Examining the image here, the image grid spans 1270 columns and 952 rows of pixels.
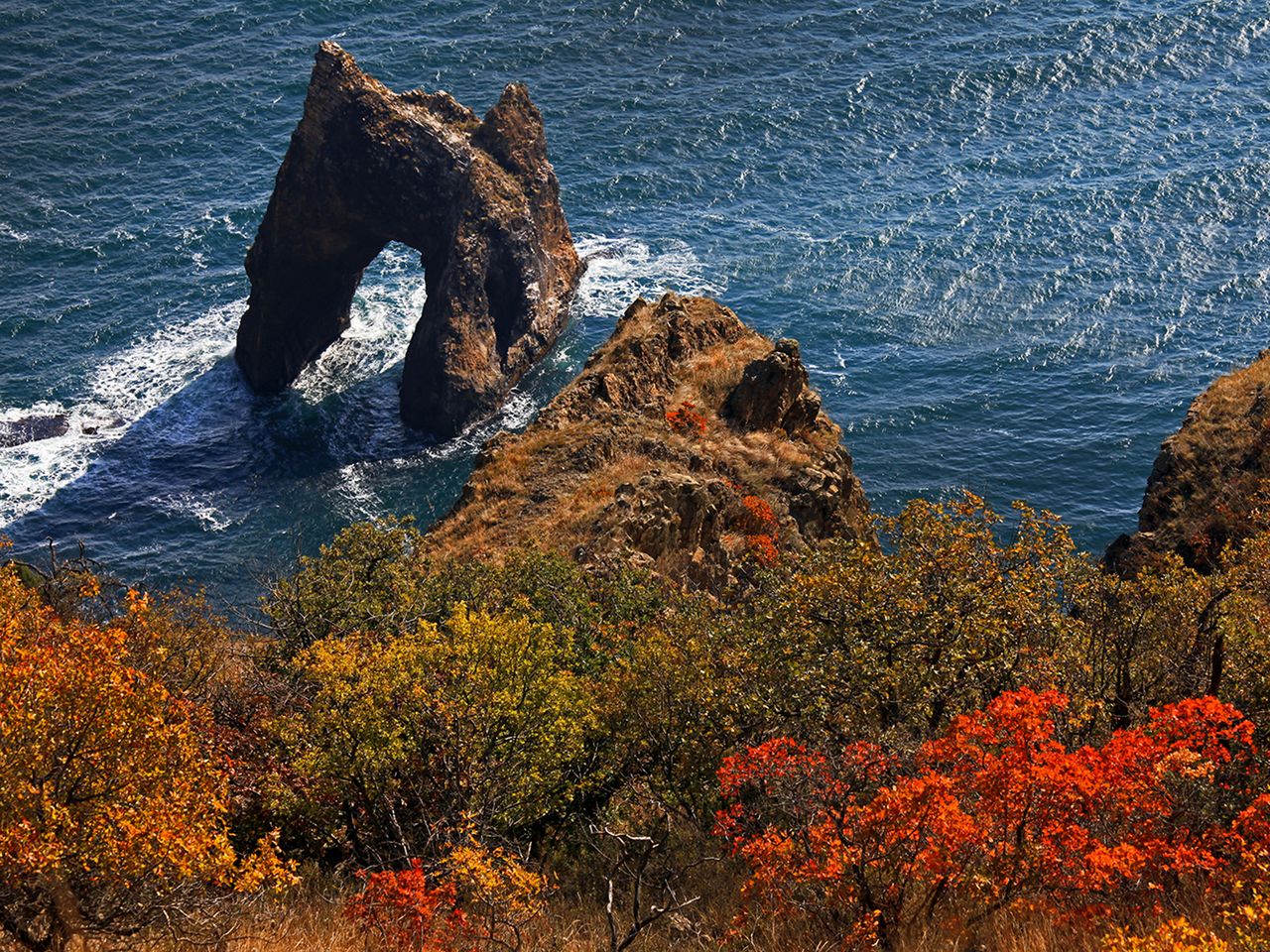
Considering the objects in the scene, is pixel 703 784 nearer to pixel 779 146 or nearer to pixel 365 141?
pixel 365 141

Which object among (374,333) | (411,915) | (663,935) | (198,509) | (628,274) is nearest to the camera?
(411,915)

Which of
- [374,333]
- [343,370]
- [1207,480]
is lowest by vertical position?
[343,370]

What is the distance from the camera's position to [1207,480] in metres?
68.7

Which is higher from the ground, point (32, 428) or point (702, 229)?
point (702, 229)

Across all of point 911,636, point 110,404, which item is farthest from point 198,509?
point 911,636

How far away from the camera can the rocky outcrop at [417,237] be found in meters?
99.3

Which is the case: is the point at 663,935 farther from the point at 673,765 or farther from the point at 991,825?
the point at 991,825

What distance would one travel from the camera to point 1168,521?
67.8 metres

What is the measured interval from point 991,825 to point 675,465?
3716cm

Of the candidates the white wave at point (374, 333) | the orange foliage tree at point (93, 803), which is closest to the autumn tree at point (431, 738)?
the orange foliage tree at point (93, 803)

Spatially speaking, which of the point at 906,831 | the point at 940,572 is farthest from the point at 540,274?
the point at 906,831

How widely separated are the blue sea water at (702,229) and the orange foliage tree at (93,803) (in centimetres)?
5715

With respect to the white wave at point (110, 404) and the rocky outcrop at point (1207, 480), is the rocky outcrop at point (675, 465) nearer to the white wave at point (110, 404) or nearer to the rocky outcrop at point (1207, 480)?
the rocky outcrop at point (1207, 480)

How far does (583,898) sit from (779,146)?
104773 millimetres
